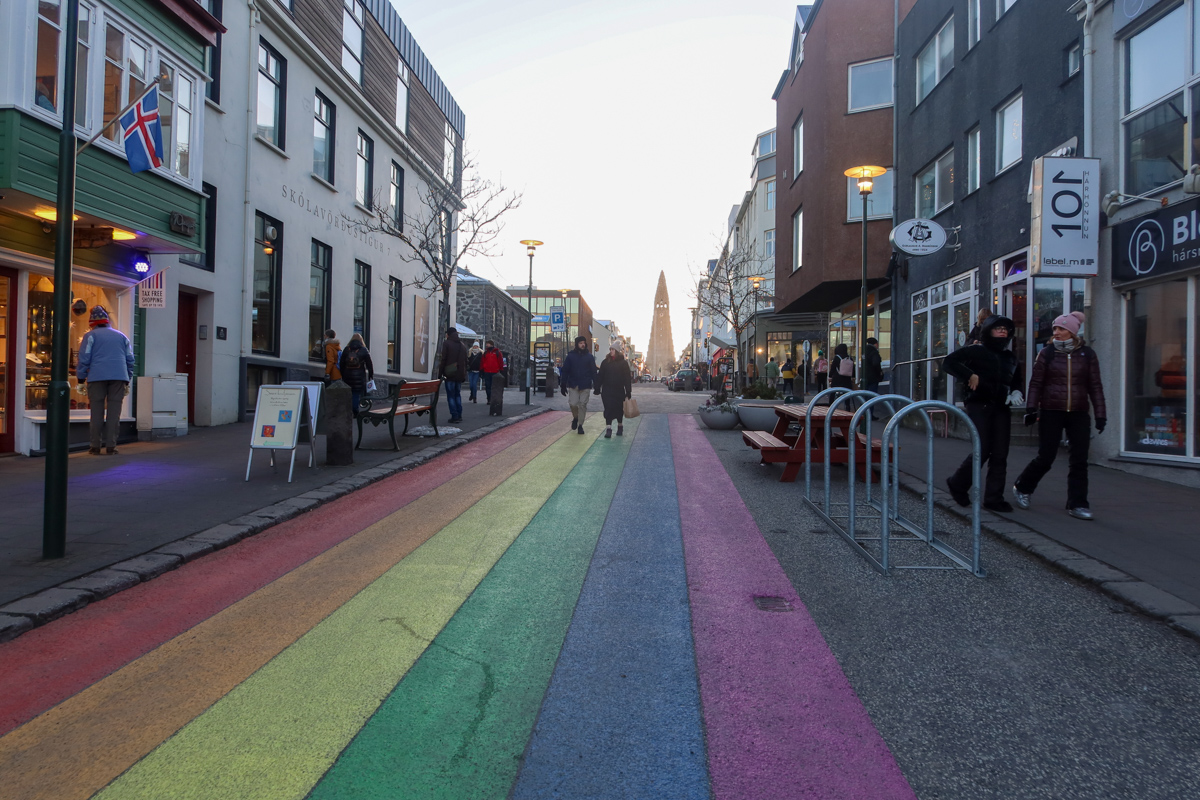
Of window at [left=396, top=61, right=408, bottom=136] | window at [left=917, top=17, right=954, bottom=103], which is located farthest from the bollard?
window at [left=396, top=61, right=408, bottom=136]

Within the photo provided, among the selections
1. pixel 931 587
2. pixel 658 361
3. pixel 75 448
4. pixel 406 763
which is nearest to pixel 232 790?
pixel 406 763

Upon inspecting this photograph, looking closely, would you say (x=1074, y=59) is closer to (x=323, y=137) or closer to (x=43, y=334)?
(x=43, y=334)

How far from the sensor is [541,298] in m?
98.9

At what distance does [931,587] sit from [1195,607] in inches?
52.8

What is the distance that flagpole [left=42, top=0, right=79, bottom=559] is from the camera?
5082mm

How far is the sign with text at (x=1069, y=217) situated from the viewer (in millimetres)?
10102

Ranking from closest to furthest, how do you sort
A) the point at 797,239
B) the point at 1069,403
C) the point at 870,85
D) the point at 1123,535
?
the point at 1123,535
the point at 1069,403
the point at 870,85
the point at 797,239

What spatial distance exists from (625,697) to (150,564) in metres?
3.62

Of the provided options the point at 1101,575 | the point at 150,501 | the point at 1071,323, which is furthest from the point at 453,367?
the point at 1101,575

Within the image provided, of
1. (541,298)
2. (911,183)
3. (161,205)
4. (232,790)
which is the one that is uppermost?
(541,298)

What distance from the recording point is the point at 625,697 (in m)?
3.21

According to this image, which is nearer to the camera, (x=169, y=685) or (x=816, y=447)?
(x=169, y=685)

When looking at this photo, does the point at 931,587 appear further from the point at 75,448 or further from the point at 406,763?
the point at 75,448

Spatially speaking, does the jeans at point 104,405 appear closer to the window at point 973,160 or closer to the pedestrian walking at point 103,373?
the pedestrian walking at point 103,373
